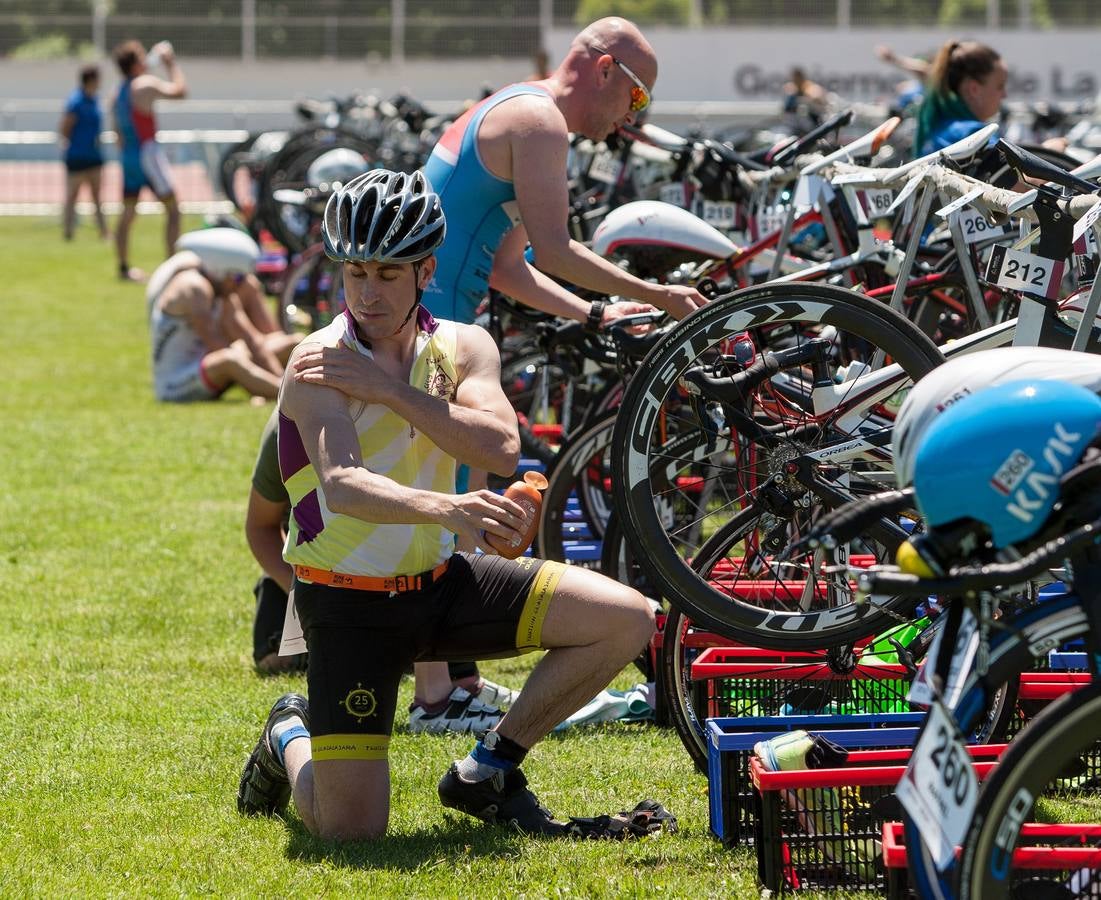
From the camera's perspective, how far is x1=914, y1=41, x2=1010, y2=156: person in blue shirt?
7488mm

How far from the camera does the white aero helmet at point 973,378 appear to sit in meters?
3.02

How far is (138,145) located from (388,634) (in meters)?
15.5

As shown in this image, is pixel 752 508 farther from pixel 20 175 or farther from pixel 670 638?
pixel 20 175

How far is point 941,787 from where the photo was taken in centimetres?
297

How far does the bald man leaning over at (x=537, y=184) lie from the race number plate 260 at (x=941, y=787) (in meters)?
2.32

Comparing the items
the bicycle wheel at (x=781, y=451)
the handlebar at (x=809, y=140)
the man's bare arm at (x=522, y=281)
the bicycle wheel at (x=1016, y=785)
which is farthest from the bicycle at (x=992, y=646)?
the handlebar at (x=809, y=140)

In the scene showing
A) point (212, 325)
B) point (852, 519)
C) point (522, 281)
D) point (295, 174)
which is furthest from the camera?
point (295, 174)

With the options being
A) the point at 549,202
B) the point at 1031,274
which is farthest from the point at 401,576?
the point at 1031,274

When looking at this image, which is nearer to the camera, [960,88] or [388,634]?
[388,634]

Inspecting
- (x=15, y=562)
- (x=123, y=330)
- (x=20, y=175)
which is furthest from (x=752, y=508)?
(x=20, y=175)

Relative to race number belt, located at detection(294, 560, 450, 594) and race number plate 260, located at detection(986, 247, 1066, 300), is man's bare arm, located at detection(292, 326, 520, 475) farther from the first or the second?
race number plate 260, located at detection(986, 247, 1066, 300)

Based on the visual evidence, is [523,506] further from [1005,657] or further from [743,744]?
[1005,657]

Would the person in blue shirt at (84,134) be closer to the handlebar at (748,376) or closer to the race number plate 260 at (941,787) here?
the handlebar at (748,376)

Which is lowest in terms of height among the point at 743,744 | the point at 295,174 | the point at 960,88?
the point at 743,744
